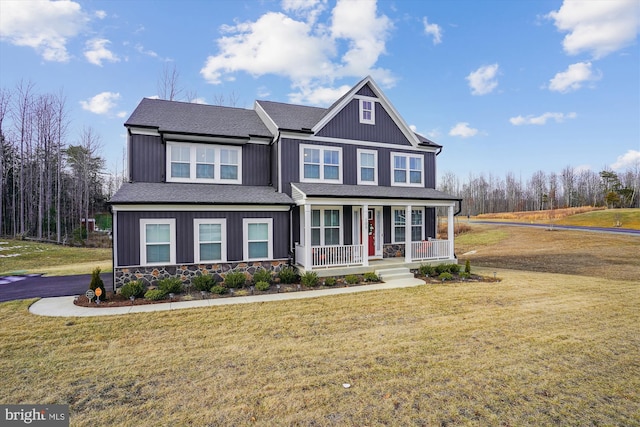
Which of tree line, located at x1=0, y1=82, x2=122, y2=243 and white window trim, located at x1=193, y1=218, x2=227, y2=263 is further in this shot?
tree line, located at x1=0, y1=82, x2=122, y2=243

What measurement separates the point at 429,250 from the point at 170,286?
11214 mm

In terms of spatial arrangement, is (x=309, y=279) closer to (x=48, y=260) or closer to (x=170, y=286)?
(x=170, y=286)

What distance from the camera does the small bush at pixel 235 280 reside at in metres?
10.6

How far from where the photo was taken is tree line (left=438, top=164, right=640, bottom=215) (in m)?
69.2

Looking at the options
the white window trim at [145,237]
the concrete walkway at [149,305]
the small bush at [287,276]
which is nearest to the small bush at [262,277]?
the small bush at [287,276]

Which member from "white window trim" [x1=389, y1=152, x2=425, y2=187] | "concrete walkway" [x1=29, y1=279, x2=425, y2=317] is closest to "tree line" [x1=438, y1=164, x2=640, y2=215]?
"white window trim" [x1=389, y1=152, x2=425, y2=187]

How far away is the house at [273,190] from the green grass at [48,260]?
7482 mm

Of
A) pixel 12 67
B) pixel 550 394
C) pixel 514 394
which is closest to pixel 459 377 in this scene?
pixel 514 394

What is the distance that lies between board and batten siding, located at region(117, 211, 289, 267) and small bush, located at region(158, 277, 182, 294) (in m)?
0.97

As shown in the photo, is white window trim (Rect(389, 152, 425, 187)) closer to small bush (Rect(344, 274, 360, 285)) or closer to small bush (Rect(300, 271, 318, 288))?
small bush (Rect(344, 274, 360, 285))

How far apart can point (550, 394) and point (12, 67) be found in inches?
1693

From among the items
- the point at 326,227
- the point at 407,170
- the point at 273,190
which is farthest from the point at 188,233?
the point at 407,170

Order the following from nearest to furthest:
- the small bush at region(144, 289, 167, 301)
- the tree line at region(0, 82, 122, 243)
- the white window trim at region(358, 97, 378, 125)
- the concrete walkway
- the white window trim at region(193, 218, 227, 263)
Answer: the concrete walkway < the small bush at region(144, 289, 167, 301) < the white window trim at region(193, 218, 227, 263) < the white window trim at region(358, 97, 378, 125) < the tree line at region(0, 82, 122, 243)

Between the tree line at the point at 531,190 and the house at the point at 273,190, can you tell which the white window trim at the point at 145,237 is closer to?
the house at the point at 273,190
